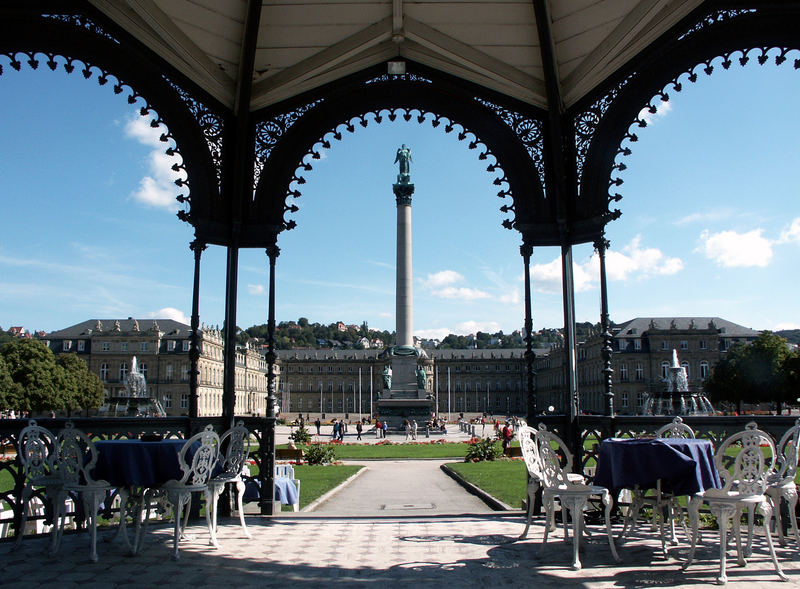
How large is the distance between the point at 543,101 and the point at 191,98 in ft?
15.6

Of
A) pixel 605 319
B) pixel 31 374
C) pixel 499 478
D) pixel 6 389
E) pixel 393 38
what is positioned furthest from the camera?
pixel 31 374

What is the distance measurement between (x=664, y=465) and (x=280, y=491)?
5394 millimetres

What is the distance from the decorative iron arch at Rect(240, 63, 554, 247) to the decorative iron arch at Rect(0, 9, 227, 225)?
0.70m

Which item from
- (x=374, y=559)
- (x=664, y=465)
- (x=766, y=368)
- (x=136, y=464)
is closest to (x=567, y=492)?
(x=664, y=465)

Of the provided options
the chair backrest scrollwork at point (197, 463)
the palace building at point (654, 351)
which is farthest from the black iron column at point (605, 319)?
the palace building at point (654, 351)

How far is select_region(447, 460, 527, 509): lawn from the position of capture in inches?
476

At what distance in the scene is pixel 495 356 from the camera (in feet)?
414

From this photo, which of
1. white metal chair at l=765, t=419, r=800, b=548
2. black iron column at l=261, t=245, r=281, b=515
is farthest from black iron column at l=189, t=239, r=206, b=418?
white metal chair at l=765, t=419, r=800, b=548

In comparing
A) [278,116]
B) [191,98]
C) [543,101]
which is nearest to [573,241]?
[543,101]

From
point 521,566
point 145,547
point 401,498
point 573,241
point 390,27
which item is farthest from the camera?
point 401,498

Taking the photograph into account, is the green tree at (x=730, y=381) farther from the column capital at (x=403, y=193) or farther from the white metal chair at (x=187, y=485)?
the white metal chair at (x=187, y=485)

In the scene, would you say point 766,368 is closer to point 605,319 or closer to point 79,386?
point 605,319

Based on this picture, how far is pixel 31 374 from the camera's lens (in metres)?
53.8

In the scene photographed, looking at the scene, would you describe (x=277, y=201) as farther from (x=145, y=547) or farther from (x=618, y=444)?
(x=618, y=444)
